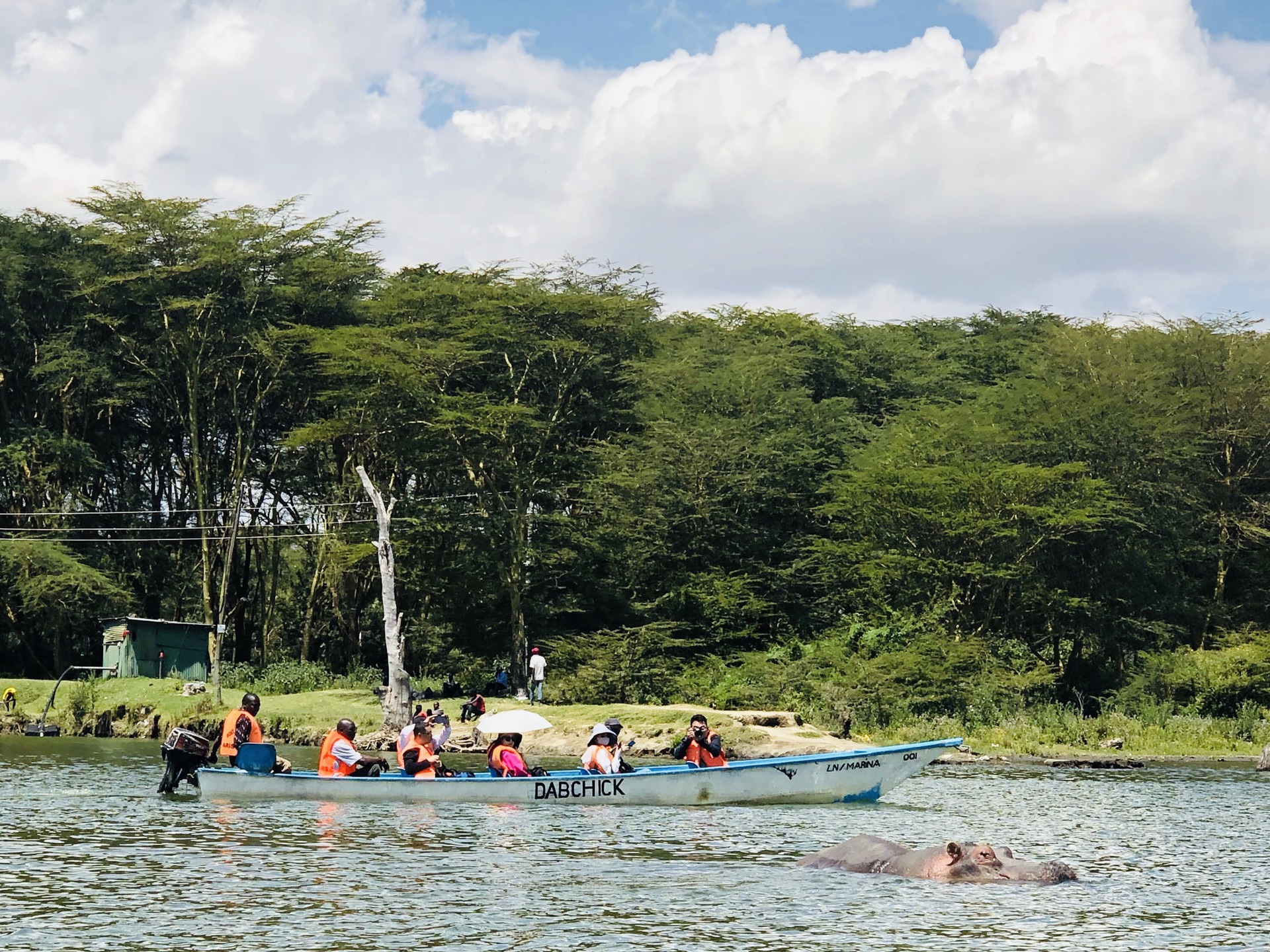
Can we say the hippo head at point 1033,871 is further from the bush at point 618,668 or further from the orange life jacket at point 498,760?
the bush at point 618,668

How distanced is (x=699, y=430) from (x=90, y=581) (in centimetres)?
1876

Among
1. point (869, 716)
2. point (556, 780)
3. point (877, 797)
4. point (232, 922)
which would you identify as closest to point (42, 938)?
point (232, 922)

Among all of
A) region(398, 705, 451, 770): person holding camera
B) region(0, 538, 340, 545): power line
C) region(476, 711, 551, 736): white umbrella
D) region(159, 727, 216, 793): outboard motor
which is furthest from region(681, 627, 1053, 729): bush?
region(159, 727, 216, 793): outboard motor

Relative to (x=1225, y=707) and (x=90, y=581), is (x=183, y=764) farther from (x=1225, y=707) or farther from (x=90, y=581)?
(x=1225, y=707)

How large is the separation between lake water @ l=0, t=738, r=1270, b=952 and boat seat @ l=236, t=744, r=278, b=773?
2.09 ft

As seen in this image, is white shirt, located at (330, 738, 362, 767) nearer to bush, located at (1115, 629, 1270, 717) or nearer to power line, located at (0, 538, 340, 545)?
bush, located at (1115, 629, 1270, 717)

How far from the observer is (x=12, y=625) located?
170 feet

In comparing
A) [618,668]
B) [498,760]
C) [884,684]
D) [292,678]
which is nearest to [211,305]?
[292,678]

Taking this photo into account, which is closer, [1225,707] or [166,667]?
[1225,707]

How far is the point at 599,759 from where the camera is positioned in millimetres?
24641

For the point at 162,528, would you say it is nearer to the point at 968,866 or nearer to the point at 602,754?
the point at 602,754

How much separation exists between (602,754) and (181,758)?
6.52 meters

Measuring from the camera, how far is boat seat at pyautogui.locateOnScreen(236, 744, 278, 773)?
23969mm

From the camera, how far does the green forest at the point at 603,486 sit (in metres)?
44.0
